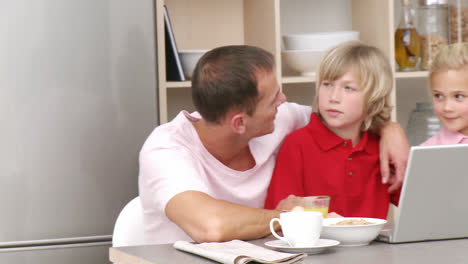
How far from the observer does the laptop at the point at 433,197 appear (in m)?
1.25

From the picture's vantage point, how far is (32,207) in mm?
2166

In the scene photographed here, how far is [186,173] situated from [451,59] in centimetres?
85

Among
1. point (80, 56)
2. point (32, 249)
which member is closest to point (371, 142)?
point (80, 56)

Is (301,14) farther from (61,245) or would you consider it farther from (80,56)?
(61,245)

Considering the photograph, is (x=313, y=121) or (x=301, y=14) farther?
(x=301, y=14)

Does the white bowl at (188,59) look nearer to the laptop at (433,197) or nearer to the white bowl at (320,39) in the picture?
the white bowl at (320,39)

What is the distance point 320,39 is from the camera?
A: 2.62 m

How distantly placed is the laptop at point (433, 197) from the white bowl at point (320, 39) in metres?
1.36

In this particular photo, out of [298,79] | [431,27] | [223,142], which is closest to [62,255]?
[223,142]

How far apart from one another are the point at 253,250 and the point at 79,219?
1124 millimetres

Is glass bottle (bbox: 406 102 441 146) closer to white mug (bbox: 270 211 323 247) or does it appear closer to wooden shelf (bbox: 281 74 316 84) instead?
wooden shelf (bbox: 281 74 316 84)

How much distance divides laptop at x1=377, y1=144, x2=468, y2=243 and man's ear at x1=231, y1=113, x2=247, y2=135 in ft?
1.75

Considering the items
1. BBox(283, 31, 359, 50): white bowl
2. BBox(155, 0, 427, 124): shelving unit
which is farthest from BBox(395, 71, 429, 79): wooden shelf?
BBox(283, 31, 359, 50): white bowl

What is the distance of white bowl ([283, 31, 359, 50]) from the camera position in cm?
262
